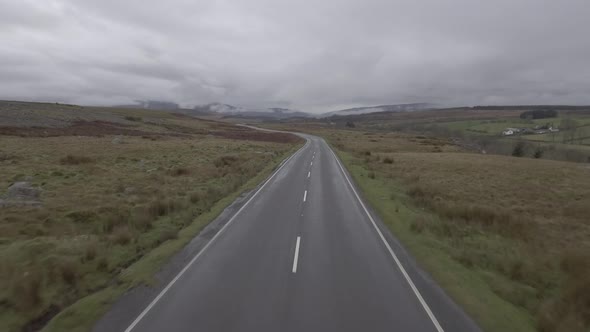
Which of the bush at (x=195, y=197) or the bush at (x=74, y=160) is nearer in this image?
the bush at (x=195, y=197)

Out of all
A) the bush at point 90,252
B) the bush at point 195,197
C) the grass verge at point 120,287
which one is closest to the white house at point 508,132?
the bush at point 195,197

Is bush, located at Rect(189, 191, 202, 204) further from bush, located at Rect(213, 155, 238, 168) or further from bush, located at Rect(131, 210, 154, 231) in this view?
bush, located at Rect(213, 155, 238, 168)

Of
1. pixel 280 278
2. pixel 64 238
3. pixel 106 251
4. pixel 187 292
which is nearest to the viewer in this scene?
pixel 187 292

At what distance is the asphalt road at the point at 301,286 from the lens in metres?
7.05

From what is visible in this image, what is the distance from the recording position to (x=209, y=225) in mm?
14133

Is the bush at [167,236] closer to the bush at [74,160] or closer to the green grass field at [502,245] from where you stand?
the green grass field at [502,245]

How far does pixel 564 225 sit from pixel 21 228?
83.8 feet

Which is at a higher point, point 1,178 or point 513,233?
point 1,178

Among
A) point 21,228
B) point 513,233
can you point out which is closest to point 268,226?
point 21,228

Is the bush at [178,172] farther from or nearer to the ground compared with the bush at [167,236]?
farther from the ground

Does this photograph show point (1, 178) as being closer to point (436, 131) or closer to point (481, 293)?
point (481, 293)

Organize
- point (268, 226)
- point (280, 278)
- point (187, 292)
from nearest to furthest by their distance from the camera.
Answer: point (187, 292)
point (280, 278)
point (268, 226)

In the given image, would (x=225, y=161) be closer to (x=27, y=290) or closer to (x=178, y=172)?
(x=178, y=172)

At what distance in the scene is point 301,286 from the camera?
8.69 metres
